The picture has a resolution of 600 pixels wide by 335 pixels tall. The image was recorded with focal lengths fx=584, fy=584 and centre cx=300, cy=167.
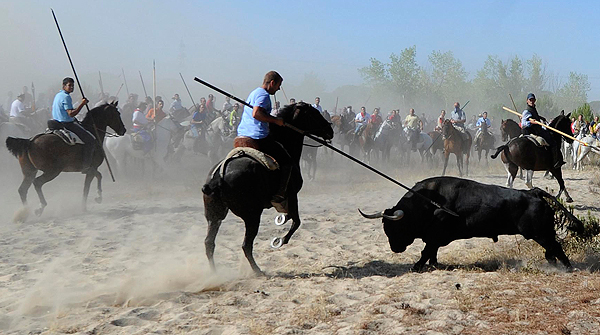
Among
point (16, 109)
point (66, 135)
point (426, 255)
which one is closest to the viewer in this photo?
point (426, 255)

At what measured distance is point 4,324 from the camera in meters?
4.83

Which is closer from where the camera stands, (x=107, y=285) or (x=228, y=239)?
(x=107, y=285)

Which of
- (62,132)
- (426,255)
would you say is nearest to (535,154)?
(426,255)

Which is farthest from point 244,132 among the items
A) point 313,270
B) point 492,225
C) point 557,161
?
point 557,161

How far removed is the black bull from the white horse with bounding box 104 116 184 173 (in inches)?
507

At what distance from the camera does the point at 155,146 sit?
19797mm

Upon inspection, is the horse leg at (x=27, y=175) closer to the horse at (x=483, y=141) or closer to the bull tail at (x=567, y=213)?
the bull tail at (x=567, y=213)

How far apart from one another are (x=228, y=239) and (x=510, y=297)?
486cm

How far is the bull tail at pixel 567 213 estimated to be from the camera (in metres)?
6.59

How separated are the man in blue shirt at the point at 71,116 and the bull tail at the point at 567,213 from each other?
7.94 meters

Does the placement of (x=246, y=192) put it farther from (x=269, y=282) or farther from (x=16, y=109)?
(x=16, y=109)

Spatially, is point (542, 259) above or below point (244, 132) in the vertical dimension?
below

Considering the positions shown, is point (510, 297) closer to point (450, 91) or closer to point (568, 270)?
point (568, 270)

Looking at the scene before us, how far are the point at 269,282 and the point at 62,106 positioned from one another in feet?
22.3
